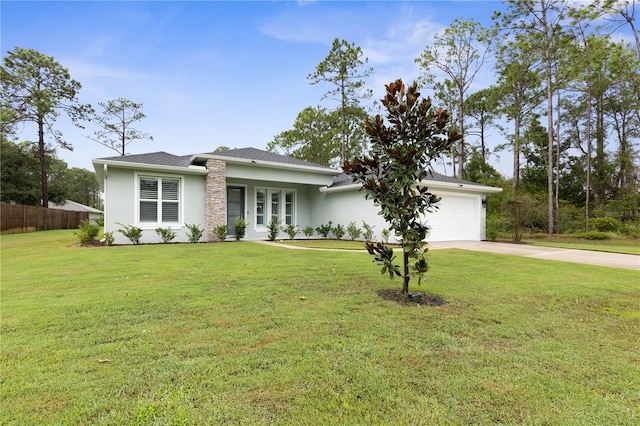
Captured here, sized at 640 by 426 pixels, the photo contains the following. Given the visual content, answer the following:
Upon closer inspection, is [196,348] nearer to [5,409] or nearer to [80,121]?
[5,409]

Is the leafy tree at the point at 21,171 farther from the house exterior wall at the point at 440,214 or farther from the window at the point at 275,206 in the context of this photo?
the house exterior wall at the point at 440,214

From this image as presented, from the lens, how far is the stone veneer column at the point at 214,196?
490 inches

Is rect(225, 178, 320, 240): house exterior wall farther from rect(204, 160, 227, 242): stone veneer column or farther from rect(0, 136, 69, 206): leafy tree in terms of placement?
rect(0, 136, 69, 206): leafy tree

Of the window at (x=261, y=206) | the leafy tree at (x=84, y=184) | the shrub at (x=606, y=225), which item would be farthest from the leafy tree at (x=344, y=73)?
the leafy tree at (x=84, y=184)

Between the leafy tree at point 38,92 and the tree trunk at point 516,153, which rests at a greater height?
the leafy tree at point 38,92

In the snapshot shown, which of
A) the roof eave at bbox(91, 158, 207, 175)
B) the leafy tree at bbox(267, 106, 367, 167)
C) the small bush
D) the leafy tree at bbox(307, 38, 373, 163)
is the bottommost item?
the small bush

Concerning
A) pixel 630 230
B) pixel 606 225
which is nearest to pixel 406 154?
pixel 630 230

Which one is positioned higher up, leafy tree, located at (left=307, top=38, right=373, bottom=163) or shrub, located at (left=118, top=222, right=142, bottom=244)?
leafy tree, located at (left=307, top=38, right=373, bottom=163)

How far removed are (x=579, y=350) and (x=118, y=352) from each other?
400cm

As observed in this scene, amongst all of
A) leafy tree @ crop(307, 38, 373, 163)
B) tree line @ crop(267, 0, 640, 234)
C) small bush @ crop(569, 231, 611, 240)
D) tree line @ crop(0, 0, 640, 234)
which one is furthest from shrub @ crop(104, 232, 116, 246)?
small bush @ crop(569, 231, 611, 240)

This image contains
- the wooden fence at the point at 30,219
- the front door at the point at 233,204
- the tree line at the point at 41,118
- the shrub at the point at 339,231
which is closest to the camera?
the front door at the point at 233,204

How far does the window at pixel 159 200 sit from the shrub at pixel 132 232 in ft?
2.04

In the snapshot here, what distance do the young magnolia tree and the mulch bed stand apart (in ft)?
1.18

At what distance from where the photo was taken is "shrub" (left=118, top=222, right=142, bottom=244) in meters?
11.0
